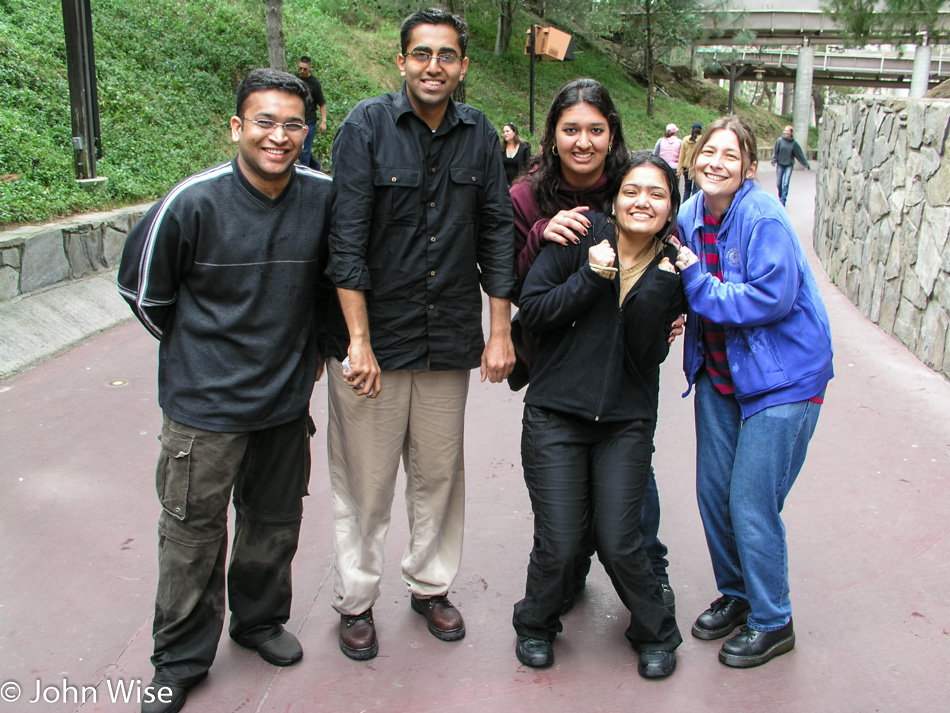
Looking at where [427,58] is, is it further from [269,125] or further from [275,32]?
[275,32]

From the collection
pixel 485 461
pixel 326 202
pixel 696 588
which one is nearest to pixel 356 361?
pixel 326 202

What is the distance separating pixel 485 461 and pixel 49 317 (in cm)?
411

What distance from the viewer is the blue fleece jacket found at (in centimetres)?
287

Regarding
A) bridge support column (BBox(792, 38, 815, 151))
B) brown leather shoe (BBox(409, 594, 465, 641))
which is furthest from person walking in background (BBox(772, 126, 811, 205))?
bridge support column (BBox(792, 38, 815, 151))

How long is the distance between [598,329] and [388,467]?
3.05 feet

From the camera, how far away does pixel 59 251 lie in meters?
7.45

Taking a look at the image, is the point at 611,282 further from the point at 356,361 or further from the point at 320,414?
the point at 320,414

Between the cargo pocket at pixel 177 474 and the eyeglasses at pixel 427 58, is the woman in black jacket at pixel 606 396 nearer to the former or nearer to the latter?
the eyeglasses at pixel 427 58

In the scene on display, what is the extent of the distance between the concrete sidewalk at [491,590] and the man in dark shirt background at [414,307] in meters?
0.30

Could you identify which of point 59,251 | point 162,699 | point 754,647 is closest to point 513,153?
point 59,251

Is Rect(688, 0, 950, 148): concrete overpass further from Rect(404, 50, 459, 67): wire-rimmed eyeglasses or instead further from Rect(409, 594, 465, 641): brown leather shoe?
Rect(409, 594, 465, 641): brown leather shoe

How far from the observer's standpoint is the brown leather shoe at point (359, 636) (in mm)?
3176

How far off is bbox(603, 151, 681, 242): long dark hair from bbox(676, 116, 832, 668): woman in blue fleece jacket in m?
0.12

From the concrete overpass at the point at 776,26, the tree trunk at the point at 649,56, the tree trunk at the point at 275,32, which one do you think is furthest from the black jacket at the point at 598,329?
the concrete overpass at the point at 776,26
